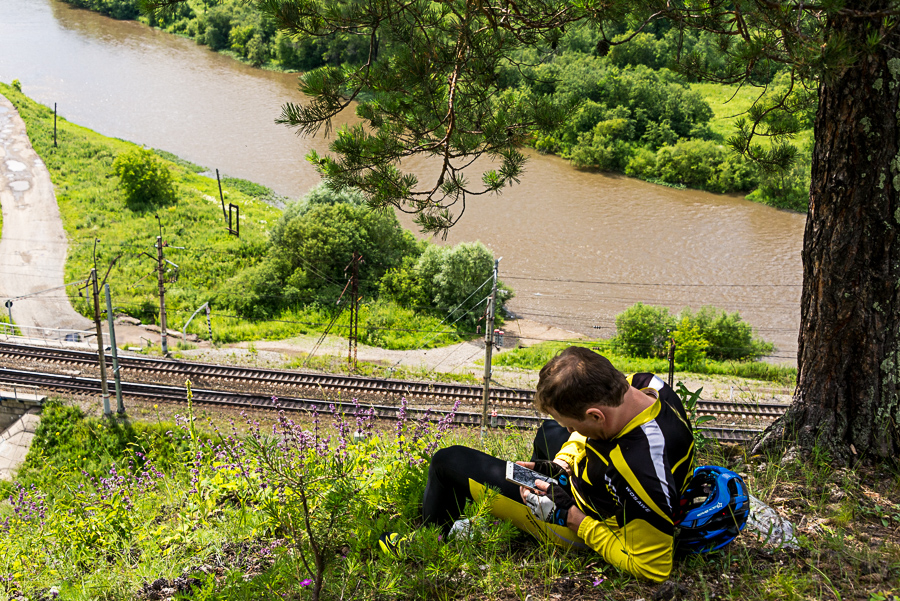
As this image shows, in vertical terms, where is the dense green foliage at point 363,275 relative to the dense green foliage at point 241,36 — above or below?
below

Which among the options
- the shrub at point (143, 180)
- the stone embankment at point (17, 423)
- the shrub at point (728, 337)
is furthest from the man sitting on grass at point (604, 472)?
the shrub at point (143, 180)

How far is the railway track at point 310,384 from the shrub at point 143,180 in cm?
1301

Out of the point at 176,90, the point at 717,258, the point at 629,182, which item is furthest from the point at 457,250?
the point at 176,90


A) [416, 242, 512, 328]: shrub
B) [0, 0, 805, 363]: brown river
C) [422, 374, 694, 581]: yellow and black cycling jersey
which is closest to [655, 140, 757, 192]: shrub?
[0, 0, 805, 363]: brown river

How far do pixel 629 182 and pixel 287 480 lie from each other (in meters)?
32.3

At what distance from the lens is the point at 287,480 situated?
2516 mm

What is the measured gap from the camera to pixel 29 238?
2634 cm

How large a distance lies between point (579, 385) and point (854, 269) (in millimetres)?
1920

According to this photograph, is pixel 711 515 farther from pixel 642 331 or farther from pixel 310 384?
pixel 642 331

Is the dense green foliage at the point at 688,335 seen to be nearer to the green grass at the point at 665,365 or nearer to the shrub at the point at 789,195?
the green grass at the point at 665,365

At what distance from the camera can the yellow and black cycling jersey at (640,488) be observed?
8.27 ft

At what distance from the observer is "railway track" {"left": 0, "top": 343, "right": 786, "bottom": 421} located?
1531 cm

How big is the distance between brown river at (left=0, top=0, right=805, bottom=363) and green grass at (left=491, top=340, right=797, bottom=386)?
6.19 ft

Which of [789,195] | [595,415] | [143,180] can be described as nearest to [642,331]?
[789,195]
